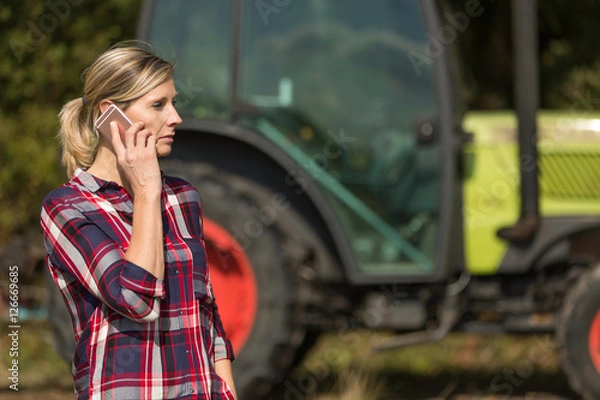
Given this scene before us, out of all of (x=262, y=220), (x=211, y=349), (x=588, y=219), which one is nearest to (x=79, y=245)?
(x=211, y=349)

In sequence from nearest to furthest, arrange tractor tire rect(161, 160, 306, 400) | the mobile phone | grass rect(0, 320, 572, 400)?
the mobile phone < tractor tire rect(161, 160, 306, 400) < grass rect(0, 320, 572, 400)

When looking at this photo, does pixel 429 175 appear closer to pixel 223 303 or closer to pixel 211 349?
pixel 223 303

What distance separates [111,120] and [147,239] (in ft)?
0.91

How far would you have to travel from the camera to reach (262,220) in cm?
511

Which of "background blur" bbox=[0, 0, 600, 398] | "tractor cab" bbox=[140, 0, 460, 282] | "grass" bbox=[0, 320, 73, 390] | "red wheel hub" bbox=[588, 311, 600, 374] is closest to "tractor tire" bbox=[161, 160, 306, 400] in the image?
"tractor cab" bbox=[140, 0, 460, 282]

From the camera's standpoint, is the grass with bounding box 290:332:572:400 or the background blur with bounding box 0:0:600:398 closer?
the grass with bounding box 290:332:572:400

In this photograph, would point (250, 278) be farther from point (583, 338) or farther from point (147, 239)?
point (147, 239)

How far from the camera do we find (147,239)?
2.17 m

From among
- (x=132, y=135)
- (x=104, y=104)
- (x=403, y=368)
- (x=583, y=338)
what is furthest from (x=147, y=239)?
(x=403, y=368)

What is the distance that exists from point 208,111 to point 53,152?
2.62 m

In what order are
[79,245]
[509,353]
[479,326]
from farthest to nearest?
[509,353] < [479,326] < [79,245]

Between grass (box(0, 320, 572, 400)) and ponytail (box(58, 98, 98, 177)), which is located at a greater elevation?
ponytail (box(58, 98, 98, 177))

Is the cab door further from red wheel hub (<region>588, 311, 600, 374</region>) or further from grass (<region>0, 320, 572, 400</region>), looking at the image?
grass (<region>0, 320, 572, 400</region>)

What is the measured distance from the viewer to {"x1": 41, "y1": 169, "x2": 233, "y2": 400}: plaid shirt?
7.21 ft
